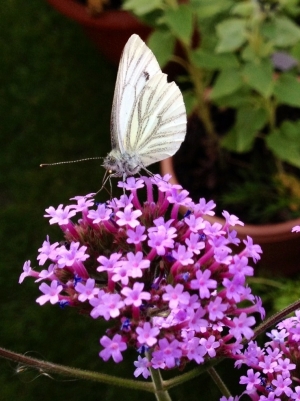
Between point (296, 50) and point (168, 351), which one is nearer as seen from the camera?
point (168, 351)

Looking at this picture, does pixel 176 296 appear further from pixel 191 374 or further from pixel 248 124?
pixel 248 124

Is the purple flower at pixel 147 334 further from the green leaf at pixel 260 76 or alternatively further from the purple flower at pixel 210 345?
the green leaf at pixel 260 76

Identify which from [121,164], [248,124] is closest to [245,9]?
[248,124]

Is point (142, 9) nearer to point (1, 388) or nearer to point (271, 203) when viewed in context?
point (271, 203)

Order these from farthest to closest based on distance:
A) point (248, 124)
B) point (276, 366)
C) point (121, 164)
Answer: point (248, 124) < point (121, 164) < point (276, 366)

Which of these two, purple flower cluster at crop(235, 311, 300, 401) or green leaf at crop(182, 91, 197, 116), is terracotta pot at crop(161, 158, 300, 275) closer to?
green leaf at crop(182, 91, 197, 116)

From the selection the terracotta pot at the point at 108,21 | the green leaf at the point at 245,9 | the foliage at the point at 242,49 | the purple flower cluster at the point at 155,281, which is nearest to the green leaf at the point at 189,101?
the foliage at the point at 242,49

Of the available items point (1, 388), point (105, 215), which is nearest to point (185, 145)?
point (1, 388)
